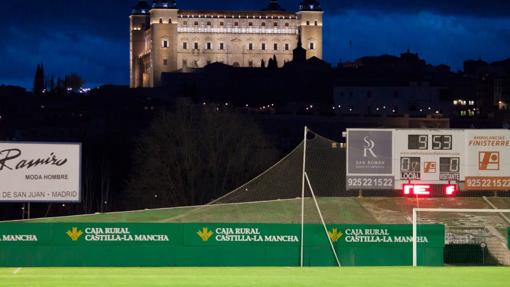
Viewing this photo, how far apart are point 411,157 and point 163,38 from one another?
152m

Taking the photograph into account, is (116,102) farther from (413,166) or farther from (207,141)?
(413,166)

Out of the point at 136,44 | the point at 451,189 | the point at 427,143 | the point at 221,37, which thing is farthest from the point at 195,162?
the point at 136,44

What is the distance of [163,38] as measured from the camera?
18350 cm

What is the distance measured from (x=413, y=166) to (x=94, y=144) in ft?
194

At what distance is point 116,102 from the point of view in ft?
507

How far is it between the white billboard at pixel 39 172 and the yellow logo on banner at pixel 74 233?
1.22 m

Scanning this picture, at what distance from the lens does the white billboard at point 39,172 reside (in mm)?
26812

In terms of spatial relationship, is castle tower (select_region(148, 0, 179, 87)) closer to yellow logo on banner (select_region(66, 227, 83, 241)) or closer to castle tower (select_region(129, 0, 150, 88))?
castle tower (select_region(129, 0, 150, 88))

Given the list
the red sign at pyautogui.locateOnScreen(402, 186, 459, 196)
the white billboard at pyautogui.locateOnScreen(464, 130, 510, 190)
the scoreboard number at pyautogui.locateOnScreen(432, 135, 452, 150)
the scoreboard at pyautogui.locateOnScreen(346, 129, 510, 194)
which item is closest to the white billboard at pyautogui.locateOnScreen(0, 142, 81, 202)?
the red sign at pyautogui.locateOnScreen(402, 186, 459, 196)

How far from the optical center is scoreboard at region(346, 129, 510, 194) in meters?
33.4

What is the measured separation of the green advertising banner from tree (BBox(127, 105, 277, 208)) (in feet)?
86.6

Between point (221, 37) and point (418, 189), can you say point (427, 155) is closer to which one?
point (418, 189)

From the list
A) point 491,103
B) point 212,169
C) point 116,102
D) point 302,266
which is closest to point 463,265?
point 302,266
